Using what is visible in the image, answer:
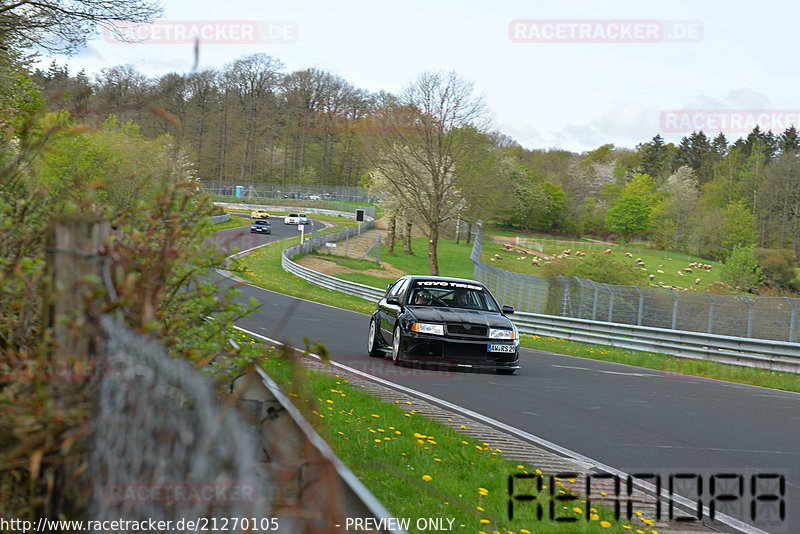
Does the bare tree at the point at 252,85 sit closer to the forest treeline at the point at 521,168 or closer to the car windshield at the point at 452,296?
the forest treeline at the point at 521,168

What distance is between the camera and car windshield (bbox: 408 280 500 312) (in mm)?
13617

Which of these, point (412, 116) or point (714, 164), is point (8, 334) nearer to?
point (412, 116)

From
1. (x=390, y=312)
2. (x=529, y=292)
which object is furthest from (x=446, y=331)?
(x=529, y=292)

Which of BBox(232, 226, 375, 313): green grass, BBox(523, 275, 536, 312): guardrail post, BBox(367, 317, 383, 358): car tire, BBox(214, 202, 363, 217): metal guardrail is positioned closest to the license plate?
BBox(367, 317, 383, 358): car tire

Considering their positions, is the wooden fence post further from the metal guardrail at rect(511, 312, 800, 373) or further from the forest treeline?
the forest treeline

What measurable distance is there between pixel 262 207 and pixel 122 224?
9941 cm

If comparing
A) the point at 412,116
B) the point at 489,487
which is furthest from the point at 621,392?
the point at 412,116

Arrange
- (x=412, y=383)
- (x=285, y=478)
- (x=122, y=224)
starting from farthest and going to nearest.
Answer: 1. (x=412, y=383)
2. (x=122, y=224)
3. (x=285, y=478)

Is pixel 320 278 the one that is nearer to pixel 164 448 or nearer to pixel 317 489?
pixel 317 489

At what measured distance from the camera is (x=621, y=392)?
12242 mm

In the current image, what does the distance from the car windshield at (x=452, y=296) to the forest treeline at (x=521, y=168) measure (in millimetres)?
Result: 59601

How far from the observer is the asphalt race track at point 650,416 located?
270 inches

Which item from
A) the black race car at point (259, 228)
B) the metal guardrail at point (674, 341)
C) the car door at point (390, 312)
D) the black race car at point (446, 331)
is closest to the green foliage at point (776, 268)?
the metal guardrail at point (674, 341)

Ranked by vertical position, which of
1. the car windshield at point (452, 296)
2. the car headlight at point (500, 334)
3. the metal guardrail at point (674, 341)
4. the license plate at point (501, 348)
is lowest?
the metal guardrail at point (674, 341)
